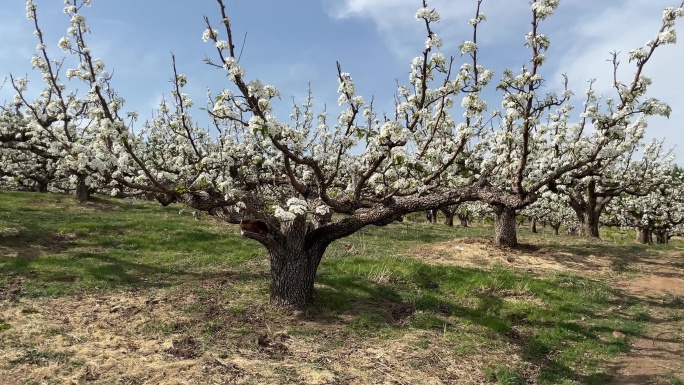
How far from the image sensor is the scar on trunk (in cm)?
1227

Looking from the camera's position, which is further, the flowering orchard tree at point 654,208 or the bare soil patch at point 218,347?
the flowering orchard tree at point 654,208

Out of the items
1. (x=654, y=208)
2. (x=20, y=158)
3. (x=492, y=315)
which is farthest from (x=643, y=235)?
(x=20, y=158)

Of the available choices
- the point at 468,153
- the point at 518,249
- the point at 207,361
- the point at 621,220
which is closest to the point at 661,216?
the point at 621,220

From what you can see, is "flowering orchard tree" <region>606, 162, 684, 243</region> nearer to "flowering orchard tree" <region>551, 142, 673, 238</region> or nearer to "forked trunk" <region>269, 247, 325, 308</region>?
"flowering orchard tree" <region>551, 142, 673, 238</region>

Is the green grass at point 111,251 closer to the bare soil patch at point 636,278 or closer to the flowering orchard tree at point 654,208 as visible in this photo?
the bare soil patch at point 636,278

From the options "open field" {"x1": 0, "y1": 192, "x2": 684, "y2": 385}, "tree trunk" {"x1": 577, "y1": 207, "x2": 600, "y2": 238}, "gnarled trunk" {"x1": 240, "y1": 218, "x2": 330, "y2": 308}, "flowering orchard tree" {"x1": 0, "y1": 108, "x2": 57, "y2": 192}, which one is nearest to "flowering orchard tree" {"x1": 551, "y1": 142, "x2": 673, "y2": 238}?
"tree trunk" {"x1": 577, "y1": 207, "x2": 600, "y2": 238}

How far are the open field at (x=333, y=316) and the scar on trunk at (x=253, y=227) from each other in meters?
2.02

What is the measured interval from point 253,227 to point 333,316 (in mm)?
3087

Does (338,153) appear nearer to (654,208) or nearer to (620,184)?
(620,184)

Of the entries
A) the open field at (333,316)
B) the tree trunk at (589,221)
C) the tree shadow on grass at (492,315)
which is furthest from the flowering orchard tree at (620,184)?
the tree shadow on grass at (492,315)

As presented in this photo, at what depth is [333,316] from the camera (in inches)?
505

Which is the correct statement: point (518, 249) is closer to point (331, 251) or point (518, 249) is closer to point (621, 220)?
point (331, 251)

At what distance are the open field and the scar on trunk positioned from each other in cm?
202

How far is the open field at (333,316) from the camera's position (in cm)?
964
